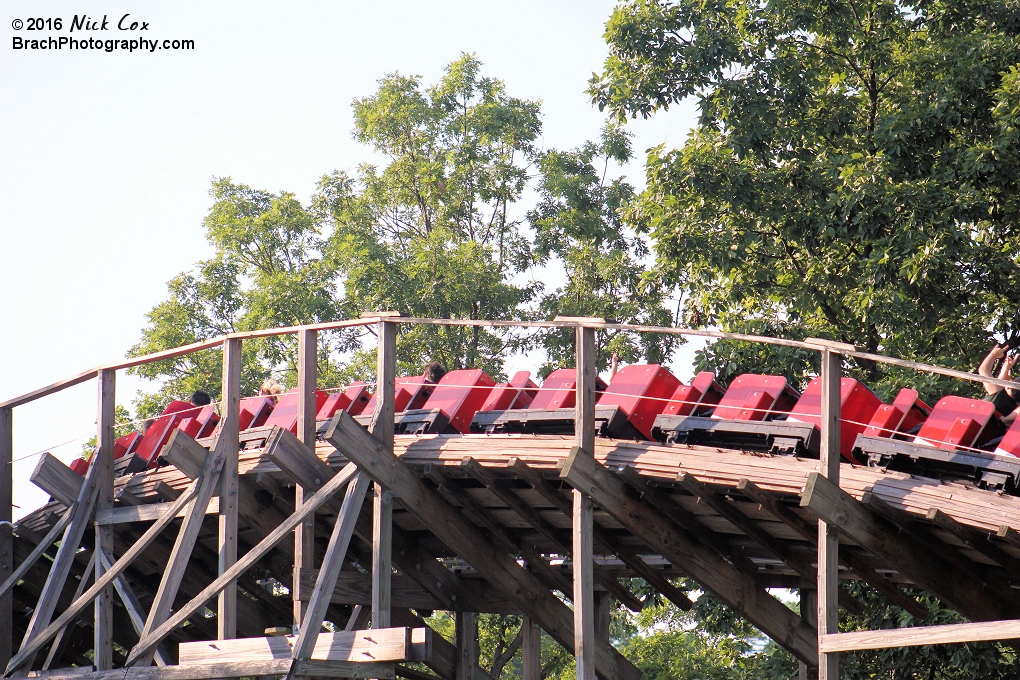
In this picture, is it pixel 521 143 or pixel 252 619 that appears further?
pixel 521 143

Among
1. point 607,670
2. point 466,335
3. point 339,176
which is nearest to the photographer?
point 607,670

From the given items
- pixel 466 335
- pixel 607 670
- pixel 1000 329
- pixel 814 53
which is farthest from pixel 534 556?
pixel 466 335

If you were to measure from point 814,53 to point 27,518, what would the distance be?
11.7 m

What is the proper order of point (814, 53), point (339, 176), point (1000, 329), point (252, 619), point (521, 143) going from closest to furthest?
point (252, 619)
point (1000, 329)
point (814, 53)
point (521, 143)
point (339, 176)

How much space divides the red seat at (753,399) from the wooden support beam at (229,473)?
438 cm

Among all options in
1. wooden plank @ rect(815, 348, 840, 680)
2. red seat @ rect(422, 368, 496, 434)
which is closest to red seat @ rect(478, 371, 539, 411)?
red seat @ rect(422, 368, 496, 434)

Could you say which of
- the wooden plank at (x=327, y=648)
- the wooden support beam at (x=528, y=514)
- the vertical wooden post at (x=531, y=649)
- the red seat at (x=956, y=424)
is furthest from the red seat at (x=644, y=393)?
the vertical wooden post at (x=531, y=649)

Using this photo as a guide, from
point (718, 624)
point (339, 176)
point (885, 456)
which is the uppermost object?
point (339, 176)

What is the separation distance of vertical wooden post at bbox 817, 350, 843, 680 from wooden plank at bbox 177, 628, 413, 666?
3268mm

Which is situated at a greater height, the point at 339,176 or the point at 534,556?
the point at 339,176

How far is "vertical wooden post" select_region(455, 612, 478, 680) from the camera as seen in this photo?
15586 mm

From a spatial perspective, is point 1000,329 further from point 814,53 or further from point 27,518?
point 27,518

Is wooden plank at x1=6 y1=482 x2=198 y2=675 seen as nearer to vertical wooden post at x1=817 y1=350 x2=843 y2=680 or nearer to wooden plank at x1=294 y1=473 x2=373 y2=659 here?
wooden plank at x1=294 y1=473 x2=373 y2=659

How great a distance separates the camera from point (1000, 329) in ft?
58.5
